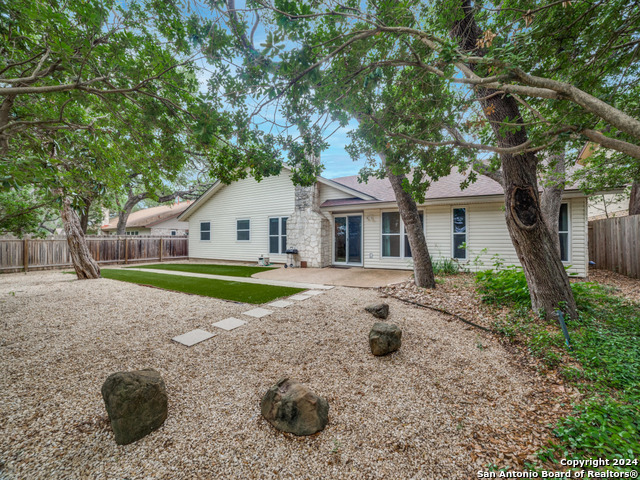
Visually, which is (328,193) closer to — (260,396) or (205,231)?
(205,231)

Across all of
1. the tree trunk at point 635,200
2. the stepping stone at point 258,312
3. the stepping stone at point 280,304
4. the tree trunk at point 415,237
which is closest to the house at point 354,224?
the tree trunk at point 415,237

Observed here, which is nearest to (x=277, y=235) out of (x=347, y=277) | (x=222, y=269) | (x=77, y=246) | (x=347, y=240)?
(x=222, y=269)

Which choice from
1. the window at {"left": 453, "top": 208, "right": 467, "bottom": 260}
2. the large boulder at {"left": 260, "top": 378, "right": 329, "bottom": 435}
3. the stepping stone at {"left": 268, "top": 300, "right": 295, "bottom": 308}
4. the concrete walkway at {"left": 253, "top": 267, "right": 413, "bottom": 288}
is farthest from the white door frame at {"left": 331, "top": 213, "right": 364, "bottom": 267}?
the large boulder at {"left": 260, "top": 378, "right": 329, "bottom": 435}

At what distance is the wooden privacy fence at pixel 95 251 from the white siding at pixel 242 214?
1.24 metres

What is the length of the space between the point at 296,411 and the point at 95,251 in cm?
1419

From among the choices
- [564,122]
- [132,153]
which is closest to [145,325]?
[132,153]

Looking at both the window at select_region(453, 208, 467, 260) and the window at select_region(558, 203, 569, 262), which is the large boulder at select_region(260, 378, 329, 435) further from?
the window at select_region(558, 203, 569, 262)

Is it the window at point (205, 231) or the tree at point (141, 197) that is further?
the tree at point (141, 197)

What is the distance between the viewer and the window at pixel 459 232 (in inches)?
340

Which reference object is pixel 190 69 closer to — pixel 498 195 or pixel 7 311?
pixel 7 311

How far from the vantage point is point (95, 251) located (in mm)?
11664

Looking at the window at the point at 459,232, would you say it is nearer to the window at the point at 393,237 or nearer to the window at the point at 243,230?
the window at the point at 393,237

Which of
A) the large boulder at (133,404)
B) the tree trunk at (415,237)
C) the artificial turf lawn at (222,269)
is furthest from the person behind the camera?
the artificial turf lawn at (222,269)

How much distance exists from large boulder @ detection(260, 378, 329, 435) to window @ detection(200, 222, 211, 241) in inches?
522
